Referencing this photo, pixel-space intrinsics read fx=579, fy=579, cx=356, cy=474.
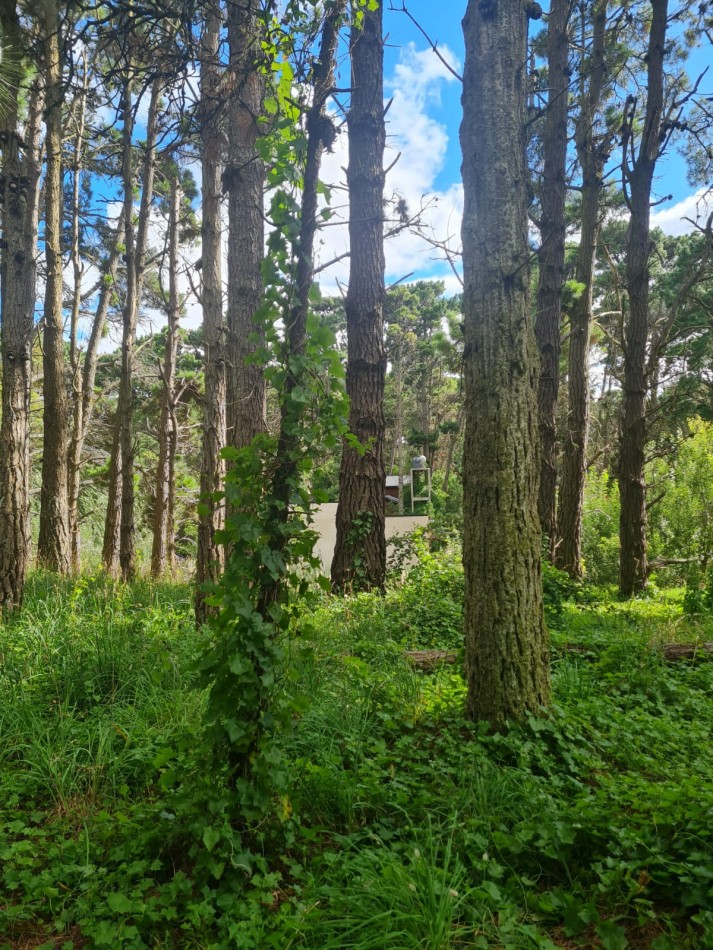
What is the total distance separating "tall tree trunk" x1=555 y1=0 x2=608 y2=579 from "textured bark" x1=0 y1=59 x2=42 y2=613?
23.0 feet

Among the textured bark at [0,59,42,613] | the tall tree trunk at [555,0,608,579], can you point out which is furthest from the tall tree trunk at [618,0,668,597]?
the textured bark at [0,59,42,613]

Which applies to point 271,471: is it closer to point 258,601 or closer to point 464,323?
point 258,601

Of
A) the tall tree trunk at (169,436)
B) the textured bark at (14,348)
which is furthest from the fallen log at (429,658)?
the tall tree trunk at (169,436)

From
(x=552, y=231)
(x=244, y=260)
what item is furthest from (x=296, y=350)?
(x=552, y=231)

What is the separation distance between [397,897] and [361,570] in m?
4.56

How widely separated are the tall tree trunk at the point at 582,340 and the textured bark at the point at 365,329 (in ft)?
11.6

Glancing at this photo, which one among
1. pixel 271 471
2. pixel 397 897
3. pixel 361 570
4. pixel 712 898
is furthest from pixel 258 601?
pixel 361 570

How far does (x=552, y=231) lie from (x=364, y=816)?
747 cm

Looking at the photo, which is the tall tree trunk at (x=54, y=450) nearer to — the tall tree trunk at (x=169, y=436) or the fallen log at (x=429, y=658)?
the tall tree trunk at (x=169, y=436)

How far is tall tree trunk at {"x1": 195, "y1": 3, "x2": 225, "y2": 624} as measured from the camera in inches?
203

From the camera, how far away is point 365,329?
260 inches

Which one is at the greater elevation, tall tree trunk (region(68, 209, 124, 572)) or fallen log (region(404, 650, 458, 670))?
tall tree trunk (region(68, 209, 124, 572))

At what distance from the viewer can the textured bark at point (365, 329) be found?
257 inches

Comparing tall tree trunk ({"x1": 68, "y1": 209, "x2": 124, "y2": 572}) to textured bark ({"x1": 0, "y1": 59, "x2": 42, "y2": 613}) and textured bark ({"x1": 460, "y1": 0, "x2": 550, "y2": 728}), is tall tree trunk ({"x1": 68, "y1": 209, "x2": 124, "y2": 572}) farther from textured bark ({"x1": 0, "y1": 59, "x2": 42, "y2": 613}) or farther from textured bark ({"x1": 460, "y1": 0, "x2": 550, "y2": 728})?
textured bark ({"x1": 460, "y1": 0, "x2": 550, "y2": 728})
